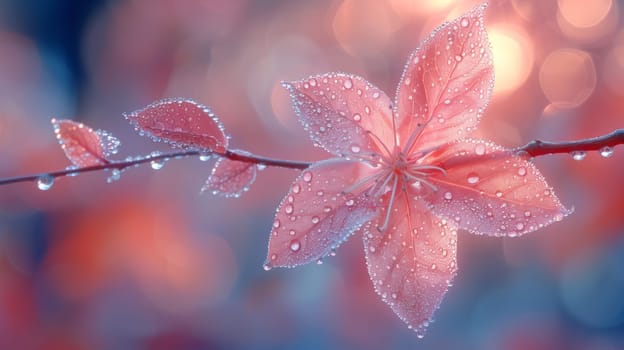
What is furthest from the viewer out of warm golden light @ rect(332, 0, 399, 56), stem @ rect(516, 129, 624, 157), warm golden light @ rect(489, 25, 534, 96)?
warm golden light @ rect(332, 0, 399, 56)

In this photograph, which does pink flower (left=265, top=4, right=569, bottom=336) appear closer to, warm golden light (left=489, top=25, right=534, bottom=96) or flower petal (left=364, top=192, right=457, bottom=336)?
flower petal (left=364, top=192, right=457, bottom=336)

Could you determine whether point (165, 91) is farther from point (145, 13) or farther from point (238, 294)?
point (238, 294)

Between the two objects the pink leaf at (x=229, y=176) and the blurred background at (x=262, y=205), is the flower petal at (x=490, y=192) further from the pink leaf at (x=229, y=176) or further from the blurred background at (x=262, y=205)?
the blurred background at (x=262, y=205)

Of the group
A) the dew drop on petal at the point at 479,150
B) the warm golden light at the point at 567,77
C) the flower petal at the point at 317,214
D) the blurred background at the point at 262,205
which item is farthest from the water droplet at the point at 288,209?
the warm golden light at the point at 567,77

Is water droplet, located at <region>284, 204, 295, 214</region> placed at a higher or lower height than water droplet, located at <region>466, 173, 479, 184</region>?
lower

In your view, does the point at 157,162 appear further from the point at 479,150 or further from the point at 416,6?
the point at 416,6

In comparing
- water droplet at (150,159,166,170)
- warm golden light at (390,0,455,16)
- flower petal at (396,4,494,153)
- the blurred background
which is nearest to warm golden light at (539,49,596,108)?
the blurred background

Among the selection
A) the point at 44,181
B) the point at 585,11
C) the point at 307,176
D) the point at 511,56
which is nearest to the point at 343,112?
the point at 307,176
